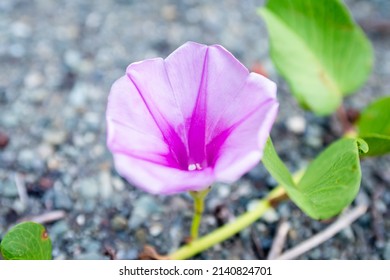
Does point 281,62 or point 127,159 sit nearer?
point 127,159

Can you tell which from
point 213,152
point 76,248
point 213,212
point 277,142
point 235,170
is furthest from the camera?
point 277,142

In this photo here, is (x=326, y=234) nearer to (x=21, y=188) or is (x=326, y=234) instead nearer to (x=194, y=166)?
(x=194, y=166)

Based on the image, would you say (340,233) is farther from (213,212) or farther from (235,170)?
(235,170)

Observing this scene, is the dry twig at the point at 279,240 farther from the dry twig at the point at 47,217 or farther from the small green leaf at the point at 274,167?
the dry twig at the point at 47,217

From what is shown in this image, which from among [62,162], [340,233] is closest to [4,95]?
[62,162]

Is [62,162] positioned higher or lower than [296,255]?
higher

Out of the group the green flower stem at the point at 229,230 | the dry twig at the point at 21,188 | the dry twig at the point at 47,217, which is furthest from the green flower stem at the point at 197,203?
the dry twig at the point at 21,188
